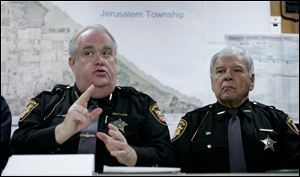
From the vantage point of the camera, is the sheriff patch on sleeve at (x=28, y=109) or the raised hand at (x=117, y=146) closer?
the raised hand at (x=117, y=146)

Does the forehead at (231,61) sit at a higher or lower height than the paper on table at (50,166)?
higher

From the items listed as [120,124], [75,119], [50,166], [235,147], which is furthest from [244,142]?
[50,166]

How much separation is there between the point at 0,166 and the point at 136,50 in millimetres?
1233

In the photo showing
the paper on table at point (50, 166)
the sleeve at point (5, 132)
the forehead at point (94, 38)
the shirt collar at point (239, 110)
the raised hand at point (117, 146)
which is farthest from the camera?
the shirt collar at point (239, 110)

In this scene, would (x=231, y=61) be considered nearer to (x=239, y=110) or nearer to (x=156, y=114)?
(x=239, y=110)

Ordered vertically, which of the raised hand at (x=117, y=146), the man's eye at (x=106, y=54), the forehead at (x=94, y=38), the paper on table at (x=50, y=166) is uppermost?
the forehead at (x=94, y=38)

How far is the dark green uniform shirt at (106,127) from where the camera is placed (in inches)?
60.5

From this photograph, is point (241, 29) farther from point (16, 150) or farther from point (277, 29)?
point (16, 150)

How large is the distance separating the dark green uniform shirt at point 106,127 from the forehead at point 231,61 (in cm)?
42

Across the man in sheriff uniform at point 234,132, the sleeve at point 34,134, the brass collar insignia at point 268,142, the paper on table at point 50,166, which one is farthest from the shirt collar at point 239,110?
the paper on table at point 50,166

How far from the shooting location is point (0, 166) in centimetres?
140

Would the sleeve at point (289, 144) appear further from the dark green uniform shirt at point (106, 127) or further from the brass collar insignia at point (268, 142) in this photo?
the dark green uniform shirt at point (106, 127)

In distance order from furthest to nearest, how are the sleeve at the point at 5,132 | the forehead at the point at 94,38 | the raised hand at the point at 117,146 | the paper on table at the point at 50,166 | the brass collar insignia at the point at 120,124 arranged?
1. the forehead at the point at 94,38
2. the brass collar insignia at the point at 120,124
3. the sleeve at the point at 5,132
4. the raised hand at the point at 117,146
5. the paper on table at the point at 50,166

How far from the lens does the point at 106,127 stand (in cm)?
165
